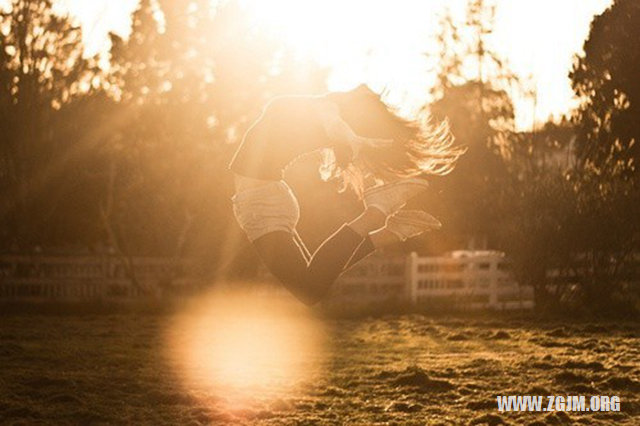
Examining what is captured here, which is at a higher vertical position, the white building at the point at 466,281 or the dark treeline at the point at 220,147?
the dark treeline at the point at 220,147

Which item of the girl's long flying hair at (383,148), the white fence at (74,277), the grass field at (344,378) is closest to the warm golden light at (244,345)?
the grass field at (344,378)

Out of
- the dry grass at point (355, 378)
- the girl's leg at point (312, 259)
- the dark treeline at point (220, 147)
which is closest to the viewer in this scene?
the girl's leg at point (312, 259)

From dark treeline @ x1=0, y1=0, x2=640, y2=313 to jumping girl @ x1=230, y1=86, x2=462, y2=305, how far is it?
7.94 meters

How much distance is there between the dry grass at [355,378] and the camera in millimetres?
8383

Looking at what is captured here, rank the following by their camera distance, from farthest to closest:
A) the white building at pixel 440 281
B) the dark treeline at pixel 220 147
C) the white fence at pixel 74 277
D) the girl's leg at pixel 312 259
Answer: the white building at pixel 440 281 → the white fence at pixel 74 277 → the dark treeline at pixel 220 147 → the girl's leg at pixel 312 259

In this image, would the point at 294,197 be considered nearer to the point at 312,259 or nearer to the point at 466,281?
the point at 312,259

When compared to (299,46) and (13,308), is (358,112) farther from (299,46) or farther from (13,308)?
(299,46)

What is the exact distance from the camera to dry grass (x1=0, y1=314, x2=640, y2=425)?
838cm

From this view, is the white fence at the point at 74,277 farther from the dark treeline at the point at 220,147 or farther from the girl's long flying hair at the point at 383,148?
the girl's long flying hair at the point at 383,148

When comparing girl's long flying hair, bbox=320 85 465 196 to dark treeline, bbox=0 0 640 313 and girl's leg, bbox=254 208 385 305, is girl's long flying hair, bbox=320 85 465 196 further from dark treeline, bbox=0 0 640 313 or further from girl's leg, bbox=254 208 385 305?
dark treeline, bbox=0 0 640 313

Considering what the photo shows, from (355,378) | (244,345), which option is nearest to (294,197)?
(355,378)

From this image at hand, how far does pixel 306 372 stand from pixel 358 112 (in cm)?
777

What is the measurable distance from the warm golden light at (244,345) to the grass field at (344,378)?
3.8 inches

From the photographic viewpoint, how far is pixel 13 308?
20.9 meters
